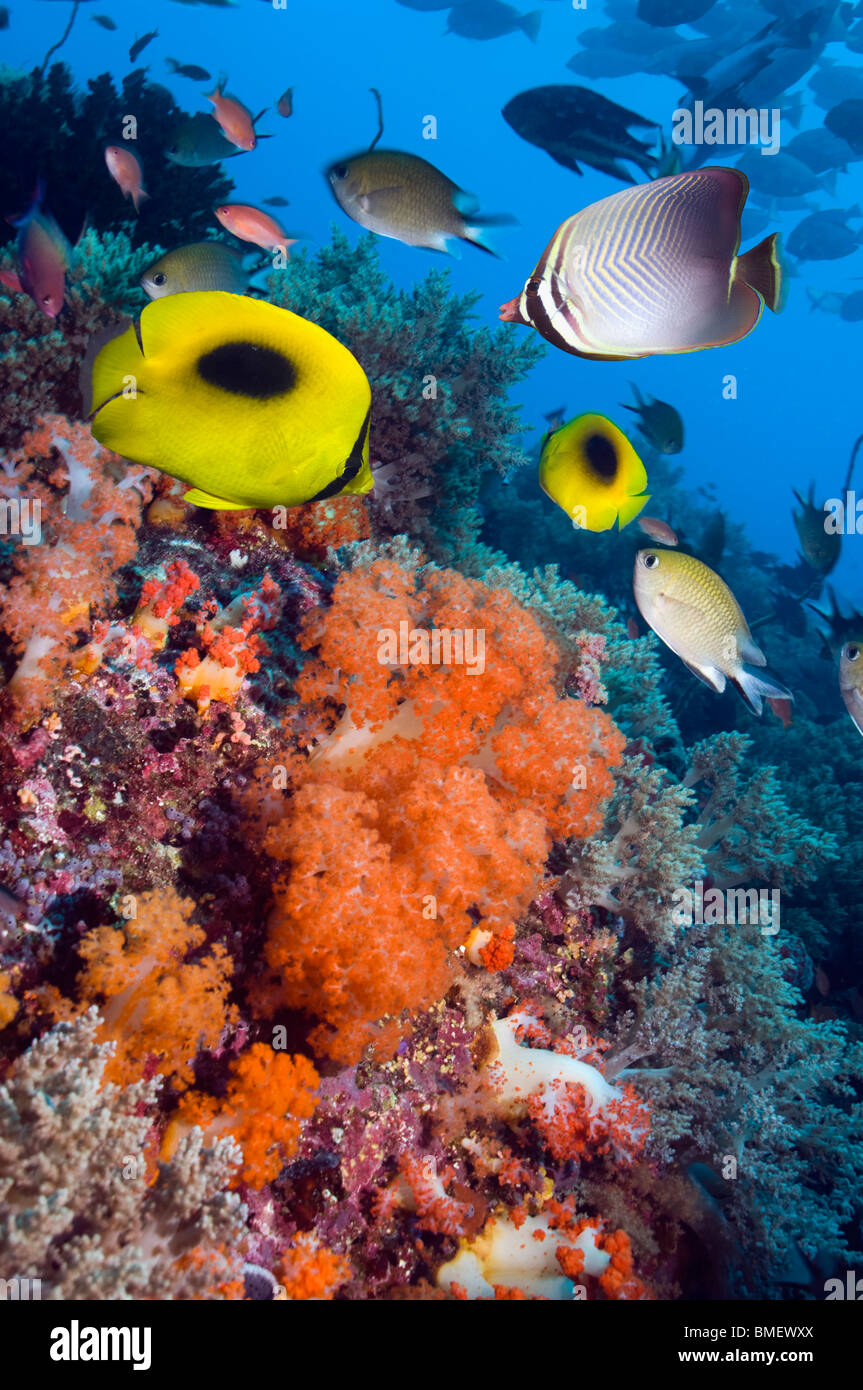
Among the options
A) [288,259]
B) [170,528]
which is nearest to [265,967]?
[170,528]

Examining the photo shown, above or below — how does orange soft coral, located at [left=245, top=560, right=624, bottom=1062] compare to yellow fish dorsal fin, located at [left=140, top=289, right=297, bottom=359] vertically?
below

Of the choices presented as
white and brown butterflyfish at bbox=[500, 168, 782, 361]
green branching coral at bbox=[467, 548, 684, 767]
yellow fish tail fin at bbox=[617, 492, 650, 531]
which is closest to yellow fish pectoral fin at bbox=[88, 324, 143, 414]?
→ white and brown butterflyfish at bbox=[500, 168, 782, 361]

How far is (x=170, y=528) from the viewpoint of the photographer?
11.7 feet

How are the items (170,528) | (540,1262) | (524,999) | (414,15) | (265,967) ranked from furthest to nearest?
(414,15)
(170,528)
(524,999)
(540,1262)
(265,967)

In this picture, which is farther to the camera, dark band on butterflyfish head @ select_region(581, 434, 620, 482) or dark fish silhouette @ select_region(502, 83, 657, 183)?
dark fish silhouette @ select_region(502, 83, 657, 183)

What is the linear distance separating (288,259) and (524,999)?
6.63m

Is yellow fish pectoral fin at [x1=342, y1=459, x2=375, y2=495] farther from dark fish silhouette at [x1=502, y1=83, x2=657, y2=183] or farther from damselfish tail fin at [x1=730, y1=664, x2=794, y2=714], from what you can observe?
dark fish silhouette at [x1=502, y1=83, x2=657, y2=183]

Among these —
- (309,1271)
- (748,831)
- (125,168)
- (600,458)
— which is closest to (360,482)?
(600,458)

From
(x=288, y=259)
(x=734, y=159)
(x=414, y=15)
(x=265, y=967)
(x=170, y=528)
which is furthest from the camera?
(x=414, y=15)

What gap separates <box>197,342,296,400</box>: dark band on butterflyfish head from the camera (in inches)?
60.5

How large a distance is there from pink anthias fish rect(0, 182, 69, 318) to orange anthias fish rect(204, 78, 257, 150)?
2317mm

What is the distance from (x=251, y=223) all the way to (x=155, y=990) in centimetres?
542
